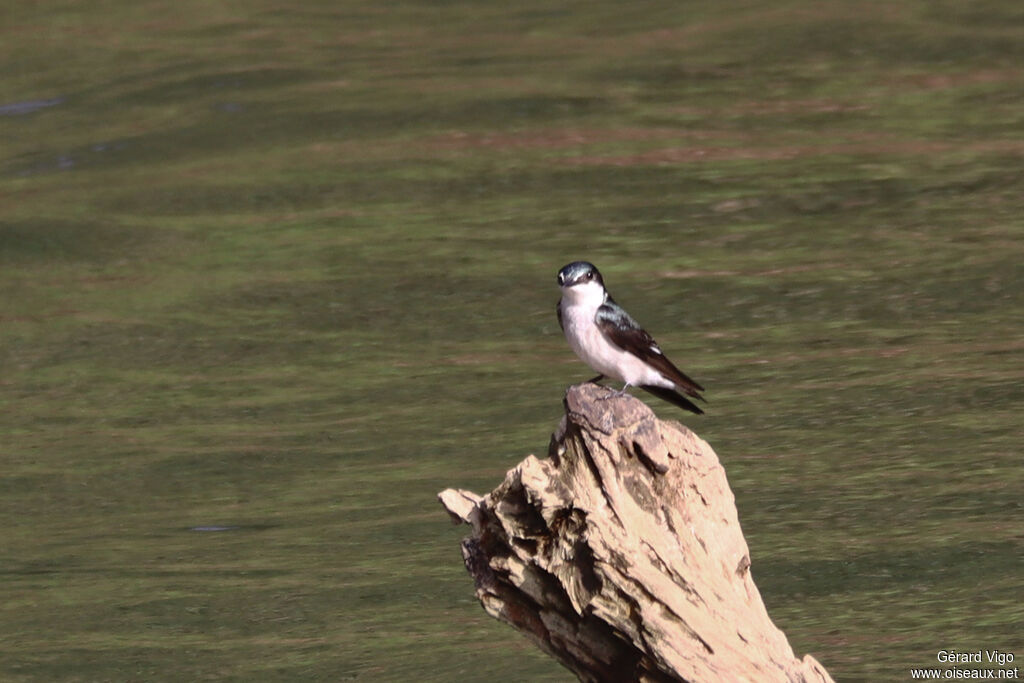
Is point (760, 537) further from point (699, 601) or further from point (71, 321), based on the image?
point (71, 321)

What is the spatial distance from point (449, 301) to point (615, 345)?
30.0 ft

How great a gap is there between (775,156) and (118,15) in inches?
446

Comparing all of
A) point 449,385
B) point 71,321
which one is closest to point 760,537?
point 449,385

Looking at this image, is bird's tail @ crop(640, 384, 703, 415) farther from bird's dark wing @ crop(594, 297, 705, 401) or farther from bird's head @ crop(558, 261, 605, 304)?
bird's head @ crop(558, 261, 605, 304)

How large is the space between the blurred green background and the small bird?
7.87 ft

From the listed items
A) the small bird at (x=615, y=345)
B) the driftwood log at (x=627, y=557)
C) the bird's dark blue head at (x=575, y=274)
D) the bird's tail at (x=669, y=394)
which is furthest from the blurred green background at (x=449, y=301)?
the driftwood log at (x=627, y=557)

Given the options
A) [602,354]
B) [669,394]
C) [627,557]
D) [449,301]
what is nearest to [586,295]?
[602,354]

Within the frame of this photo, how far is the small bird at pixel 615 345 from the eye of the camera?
25.1ft

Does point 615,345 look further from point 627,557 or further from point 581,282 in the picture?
point 627,557

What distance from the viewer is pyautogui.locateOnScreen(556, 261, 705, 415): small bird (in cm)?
764

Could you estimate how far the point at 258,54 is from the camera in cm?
2602

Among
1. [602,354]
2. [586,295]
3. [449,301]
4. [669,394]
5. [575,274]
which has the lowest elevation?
[449,301]

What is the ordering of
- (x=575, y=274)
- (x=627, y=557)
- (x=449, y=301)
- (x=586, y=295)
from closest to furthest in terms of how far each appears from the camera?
1. (x=627, y=557)
2. (x=575, y=274)
3. (x=586, y=295)
4. (x=449, y=301)

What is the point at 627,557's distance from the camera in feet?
20.3
